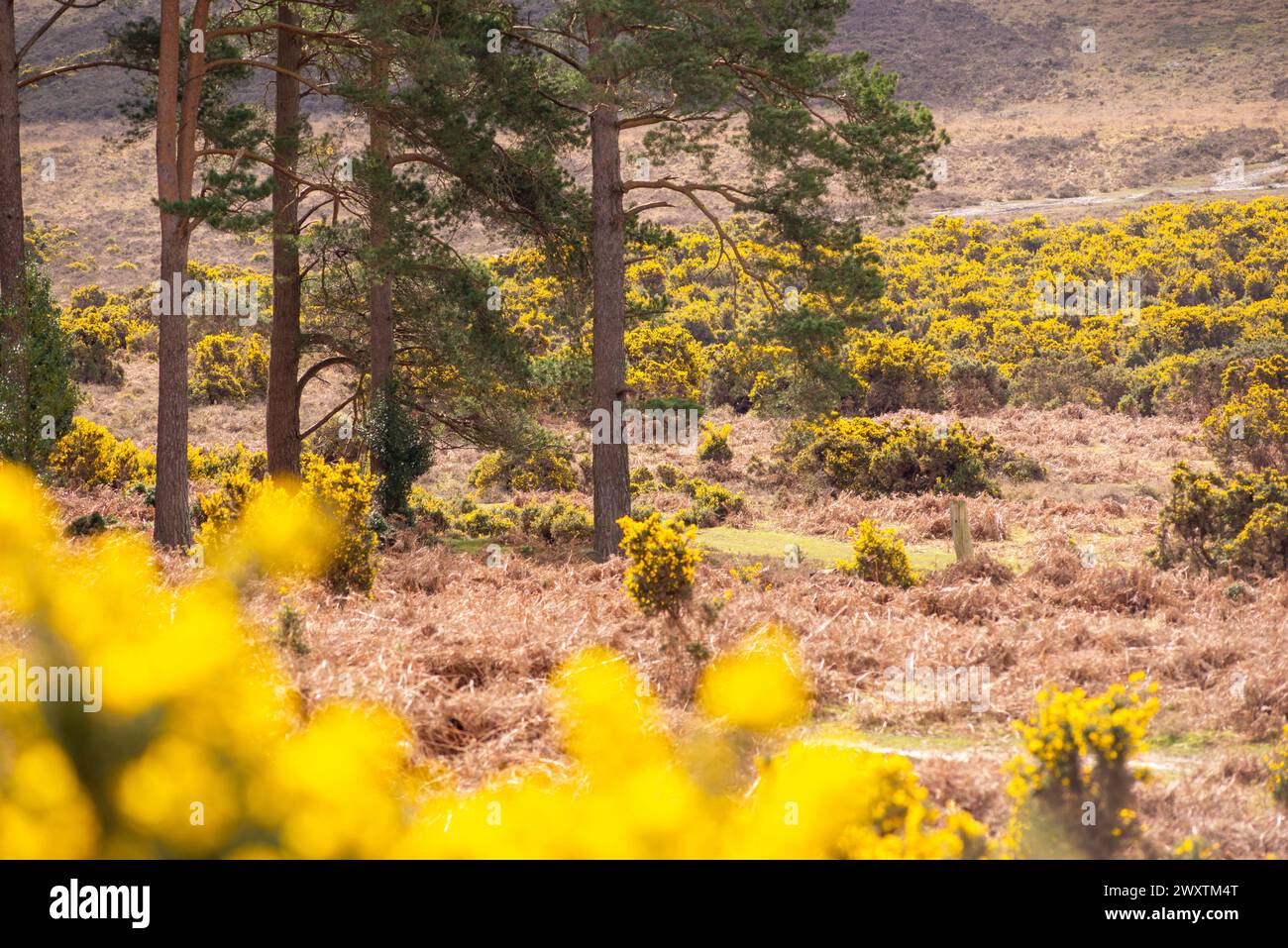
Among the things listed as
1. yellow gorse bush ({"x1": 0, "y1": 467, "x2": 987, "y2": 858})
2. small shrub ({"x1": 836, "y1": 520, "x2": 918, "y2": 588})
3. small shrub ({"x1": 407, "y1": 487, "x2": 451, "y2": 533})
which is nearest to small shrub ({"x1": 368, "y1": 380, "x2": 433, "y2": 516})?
small shrub ({"x1": 407, "y1": 487, "x2": 451, "y2": 533})

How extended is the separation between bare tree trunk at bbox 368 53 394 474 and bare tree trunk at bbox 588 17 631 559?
2728 millimetres

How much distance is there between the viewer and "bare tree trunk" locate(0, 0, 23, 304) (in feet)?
44.6

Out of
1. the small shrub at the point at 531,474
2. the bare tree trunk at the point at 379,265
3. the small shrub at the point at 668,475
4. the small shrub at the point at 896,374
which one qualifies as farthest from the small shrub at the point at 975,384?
the bare tree trunk at the point at 379,265

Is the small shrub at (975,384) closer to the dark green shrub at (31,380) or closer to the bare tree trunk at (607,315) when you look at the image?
the bare tree trunk at (607,315)

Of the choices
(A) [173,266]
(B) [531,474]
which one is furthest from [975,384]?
(A) [173,266]

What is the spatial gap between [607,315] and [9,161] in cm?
762

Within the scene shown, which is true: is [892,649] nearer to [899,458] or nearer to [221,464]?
[899,458]

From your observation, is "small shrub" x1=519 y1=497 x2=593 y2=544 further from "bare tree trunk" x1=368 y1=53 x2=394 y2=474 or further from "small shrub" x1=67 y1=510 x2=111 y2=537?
"small shrub" x1=67 y1=510 x2=111 y2=537

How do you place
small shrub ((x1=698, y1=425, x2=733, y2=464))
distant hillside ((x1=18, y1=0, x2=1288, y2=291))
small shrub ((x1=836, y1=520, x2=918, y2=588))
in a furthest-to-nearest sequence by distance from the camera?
distant hillside ((x1=18, y1=0, x2=1288, y2=291)) < small shrub ((x1=698, y1=425, x2=733, y2=464)) < small shrub ((x1=836, y1=520, x2=918, y2=588))

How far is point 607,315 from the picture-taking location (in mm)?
15070

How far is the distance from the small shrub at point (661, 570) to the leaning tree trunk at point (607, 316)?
7.14 m

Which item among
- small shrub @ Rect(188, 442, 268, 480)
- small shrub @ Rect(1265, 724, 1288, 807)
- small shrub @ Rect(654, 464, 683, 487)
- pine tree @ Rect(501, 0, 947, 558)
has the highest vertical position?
pine tree @ Rect(501, 0, 947, 558)

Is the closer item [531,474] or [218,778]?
[218,778]

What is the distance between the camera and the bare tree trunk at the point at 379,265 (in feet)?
45.2
